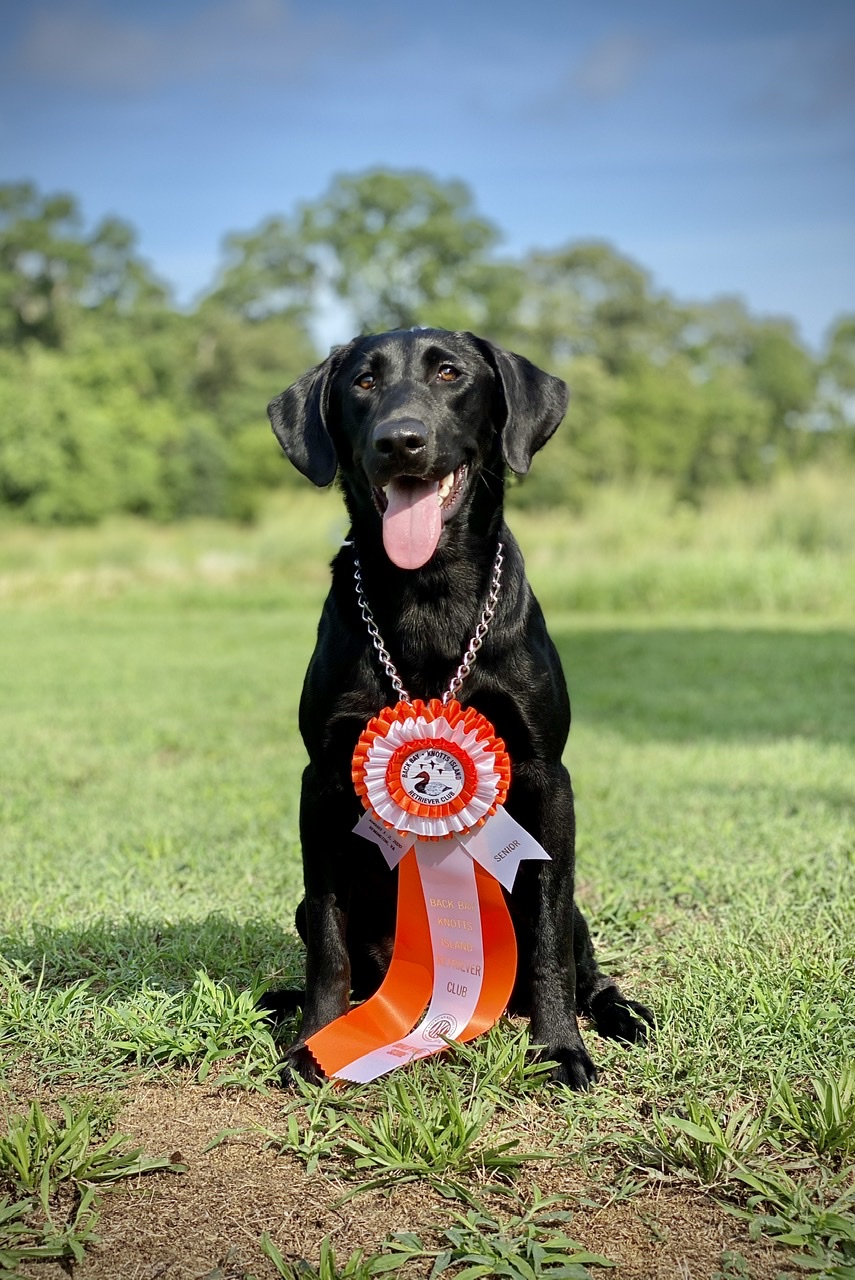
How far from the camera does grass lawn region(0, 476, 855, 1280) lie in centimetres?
192

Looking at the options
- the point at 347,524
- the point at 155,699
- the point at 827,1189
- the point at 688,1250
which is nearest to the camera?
the point at 688,1250

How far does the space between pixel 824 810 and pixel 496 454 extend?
2755 mm

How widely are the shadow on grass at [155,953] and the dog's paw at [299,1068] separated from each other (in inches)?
17.1

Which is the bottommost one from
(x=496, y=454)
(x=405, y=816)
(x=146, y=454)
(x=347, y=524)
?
(x=405, y=816)

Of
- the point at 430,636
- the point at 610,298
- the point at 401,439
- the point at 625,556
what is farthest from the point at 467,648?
the point at 610,298

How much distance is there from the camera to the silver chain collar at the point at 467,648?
251 cm

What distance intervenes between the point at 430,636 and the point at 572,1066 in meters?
1.00

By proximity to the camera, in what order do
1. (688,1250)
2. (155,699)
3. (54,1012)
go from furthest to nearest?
(155,699), (54,1012), (688,1250)

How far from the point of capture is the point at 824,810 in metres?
4.71

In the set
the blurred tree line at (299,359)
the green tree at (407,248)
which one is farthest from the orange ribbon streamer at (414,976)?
the green tree at (407,248)

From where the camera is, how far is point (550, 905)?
2.51 meters

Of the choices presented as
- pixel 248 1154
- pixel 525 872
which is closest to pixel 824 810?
pixel 525 872

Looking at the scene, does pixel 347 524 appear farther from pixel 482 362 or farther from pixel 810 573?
pixel 810 573

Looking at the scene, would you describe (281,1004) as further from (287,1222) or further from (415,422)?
(415,422)
